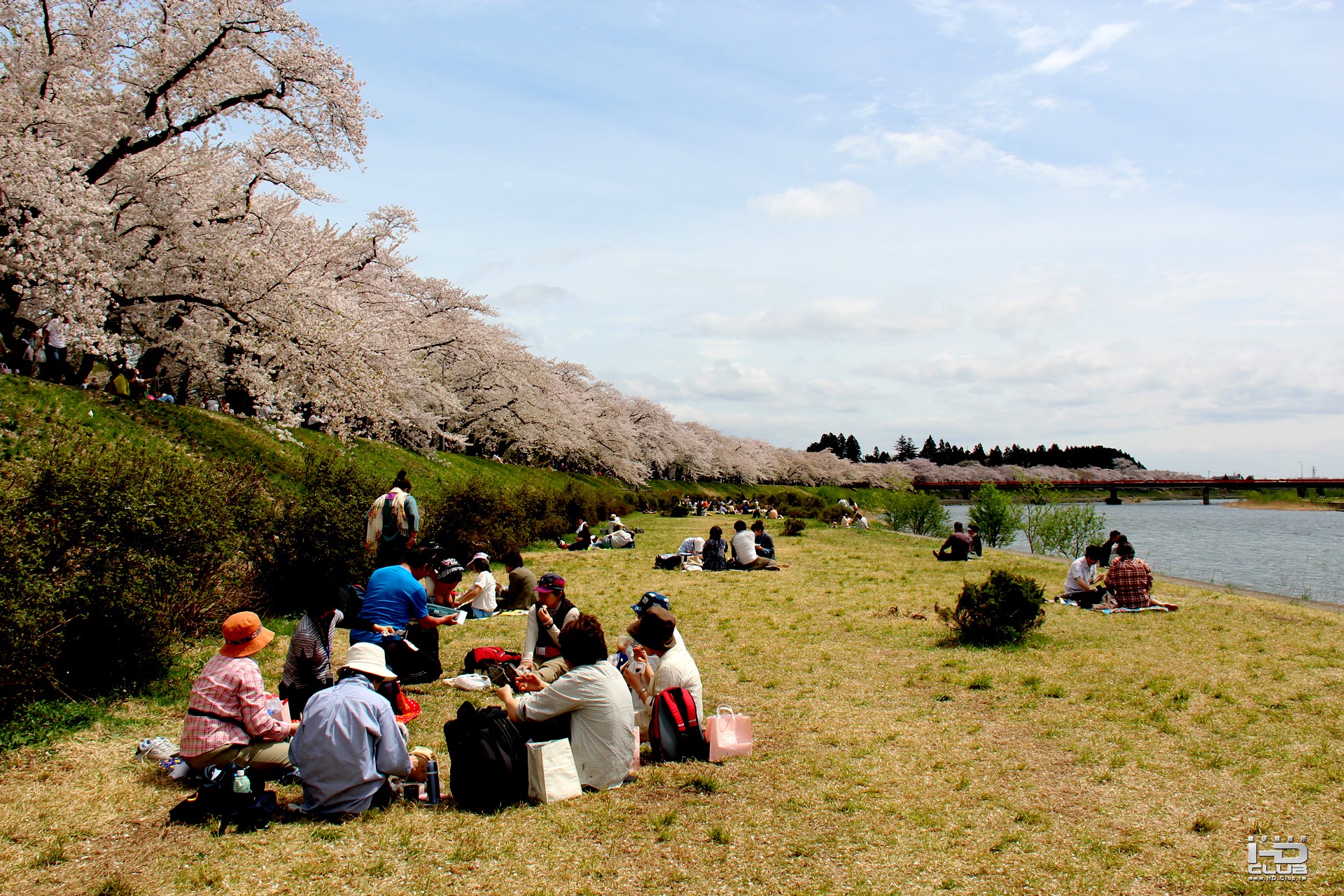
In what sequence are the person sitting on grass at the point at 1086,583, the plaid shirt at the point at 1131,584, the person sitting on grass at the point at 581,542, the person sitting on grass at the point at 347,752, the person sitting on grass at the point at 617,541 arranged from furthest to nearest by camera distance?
the person sitting on grass at the point at 617,541 < the person sitting on grass at the point at 581,542 < the person sitting on grass at the point at 1086,583 < the plaid shirt at the point at 1131,584 < the person sitting on grass at the point at 347,752

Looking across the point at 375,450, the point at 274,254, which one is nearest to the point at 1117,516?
the point at 375,450

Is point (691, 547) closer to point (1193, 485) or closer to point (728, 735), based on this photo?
point (728, 735)

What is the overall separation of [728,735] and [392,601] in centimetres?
413

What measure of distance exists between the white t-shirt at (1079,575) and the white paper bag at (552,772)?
11.2 metres

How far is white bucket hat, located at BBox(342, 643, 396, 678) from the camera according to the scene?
5.66 meters

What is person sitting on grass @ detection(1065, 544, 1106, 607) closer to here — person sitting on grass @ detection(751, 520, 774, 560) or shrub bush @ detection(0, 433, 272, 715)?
person sitting on grass @ detection(751, 520, 774, 560)

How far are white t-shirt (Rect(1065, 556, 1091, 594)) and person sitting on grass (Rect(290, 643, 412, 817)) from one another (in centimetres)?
1221

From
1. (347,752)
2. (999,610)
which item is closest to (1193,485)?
(999,610)

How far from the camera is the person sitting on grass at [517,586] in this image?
39.6 feet

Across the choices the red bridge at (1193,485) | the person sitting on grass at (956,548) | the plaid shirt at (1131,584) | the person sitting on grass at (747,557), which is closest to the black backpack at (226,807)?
the plaid shirt at (1131,584)

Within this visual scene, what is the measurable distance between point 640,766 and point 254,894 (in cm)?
275

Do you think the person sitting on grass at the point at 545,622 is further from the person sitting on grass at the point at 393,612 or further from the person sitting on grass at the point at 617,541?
the person sitting on grass at the point at 617,541

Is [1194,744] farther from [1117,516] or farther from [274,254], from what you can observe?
[1117,516]

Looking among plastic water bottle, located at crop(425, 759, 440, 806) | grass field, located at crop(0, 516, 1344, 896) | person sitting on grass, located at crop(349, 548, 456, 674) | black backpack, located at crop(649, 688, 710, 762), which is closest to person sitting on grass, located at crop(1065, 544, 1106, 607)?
grass field, located at crop(0, 516, 1344, 896)
